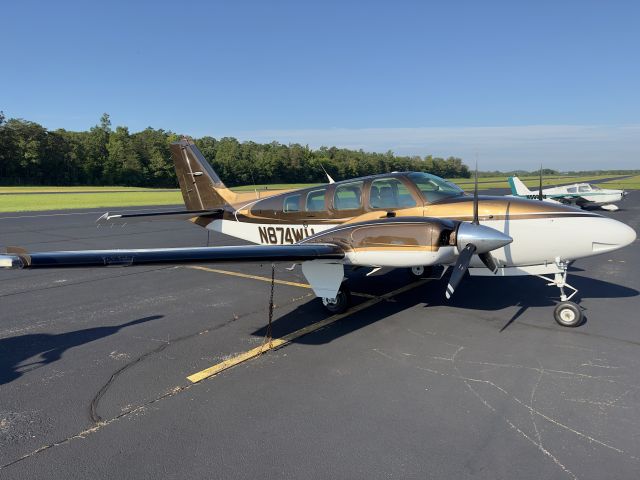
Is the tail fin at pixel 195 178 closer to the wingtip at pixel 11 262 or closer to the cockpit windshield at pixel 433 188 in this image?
the cockpit windshield at pixel 433 188

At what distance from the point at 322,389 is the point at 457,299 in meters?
4.40

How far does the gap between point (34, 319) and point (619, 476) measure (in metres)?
Result: 8.31

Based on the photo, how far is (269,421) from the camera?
12.7 ft

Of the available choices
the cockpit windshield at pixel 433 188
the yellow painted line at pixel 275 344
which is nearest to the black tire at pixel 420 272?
the yellow painted line at pixel 275 344

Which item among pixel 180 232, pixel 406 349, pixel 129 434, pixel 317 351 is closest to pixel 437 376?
pixel 406 349

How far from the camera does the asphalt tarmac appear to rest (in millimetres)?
3322

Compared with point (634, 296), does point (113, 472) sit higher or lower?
higher

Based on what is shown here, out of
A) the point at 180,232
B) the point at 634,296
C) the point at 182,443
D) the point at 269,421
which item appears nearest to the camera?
the point at 182,443

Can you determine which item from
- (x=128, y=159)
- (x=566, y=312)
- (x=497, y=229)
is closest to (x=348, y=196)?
(x=497, y=229)

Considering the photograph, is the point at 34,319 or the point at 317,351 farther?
the point at 34,319

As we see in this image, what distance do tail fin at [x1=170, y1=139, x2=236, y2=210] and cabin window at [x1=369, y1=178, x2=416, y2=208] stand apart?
5111 mm

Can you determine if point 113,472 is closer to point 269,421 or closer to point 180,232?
point 269,421

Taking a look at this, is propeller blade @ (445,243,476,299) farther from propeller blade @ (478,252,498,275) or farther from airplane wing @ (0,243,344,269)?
airplane wing @ (0,243,344,269)

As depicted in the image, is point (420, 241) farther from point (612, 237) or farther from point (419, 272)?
point (419, 272)
